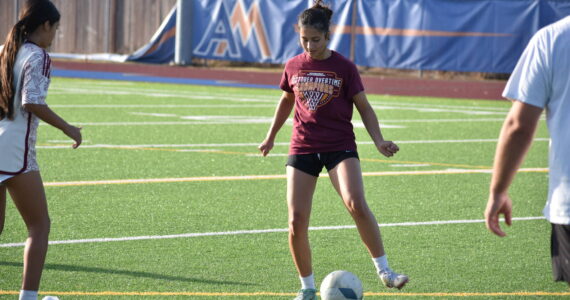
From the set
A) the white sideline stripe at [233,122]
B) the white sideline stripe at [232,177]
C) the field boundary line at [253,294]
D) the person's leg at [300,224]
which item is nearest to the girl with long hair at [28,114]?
the field boundary line at [253,294]

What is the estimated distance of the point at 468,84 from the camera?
27578 millimetres

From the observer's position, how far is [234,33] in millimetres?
31953

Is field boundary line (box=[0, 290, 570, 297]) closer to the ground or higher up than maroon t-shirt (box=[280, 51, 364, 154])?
closer to the ground

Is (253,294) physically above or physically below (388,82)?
above

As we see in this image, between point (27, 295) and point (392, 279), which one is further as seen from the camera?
point (392, 279)

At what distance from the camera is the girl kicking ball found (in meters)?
6.32

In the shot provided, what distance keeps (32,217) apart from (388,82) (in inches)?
922

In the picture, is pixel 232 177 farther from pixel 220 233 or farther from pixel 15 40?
pixel 15 40

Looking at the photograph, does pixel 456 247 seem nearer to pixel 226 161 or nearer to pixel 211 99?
pixel 226 161

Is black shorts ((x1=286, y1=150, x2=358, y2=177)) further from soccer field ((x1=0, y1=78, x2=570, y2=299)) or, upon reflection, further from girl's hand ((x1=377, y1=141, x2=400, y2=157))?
soccer field ((x1=0, y1=78, x2=570, y2=299))

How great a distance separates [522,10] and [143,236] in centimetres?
2020

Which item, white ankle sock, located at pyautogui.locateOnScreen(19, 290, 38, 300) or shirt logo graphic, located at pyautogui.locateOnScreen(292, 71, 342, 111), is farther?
shirt logo graphic, located at pyautogui.locateOnScreen(292, 71, 342, 111)

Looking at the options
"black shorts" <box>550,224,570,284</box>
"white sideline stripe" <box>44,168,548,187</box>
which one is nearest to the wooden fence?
"white sideline stripe" <box>44,168,548,187</box>

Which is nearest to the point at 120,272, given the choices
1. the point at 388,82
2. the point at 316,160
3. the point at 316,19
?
the point at 316,160
